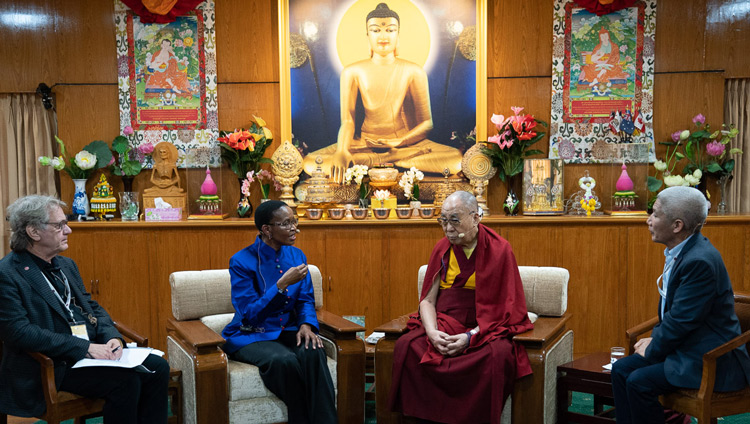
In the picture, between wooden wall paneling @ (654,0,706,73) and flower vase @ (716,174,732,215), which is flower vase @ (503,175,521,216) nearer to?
wooden wall paneling @ (654,0,706,73)

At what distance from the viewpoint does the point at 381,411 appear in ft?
12.9

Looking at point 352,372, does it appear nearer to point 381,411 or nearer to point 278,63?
point 381,411

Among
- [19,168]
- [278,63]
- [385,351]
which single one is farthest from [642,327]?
[19,168]

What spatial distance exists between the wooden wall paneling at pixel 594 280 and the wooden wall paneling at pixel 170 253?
2934mm

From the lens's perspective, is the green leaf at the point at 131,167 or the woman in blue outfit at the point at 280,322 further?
the green leaf at the point at 131,167

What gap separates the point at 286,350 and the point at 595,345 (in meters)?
2.94

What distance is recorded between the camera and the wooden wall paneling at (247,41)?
6.02 meters

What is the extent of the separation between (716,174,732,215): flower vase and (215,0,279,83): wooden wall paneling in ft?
12.9

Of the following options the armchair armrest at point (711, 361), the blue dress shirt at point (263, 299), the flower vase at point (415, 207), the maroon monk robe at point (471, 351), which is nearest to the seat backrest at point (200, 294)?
the blue dress shirt at point (263, 299)

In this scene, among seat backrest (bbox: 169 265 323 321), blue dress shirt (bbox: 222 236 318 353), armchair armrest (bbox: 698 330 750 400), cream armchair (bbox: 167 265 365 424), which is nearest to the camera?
armchair armrest (bbox: 698 330 750 400)

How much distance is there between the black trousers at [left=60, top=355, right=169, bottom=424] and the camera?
3.37 metres

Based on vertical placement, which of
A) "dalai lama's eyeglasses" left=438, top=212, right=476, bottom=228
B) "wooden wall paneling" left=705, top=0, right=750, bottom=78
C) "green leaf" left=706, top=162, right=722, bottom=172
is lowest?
"dalai lama's eyeglasses" left=438, top=212, right=476, bottom=228

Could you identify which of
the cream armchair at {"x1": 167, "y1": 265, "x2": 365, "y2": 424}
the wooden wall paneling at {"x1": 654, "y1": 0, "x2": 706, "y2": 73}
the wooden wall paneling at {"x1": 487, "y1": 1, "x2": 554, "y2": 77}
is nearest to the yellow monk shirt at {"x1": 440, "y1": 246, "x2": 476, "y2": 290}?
the cream armchair at {"x1": 167, "y1": 265, "x2": 365, "y2": 424}

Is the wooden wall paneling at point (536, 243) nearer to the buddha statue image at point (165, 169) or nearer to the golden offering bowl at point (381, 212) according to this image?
the golden offering bowl at point (381, 212)
